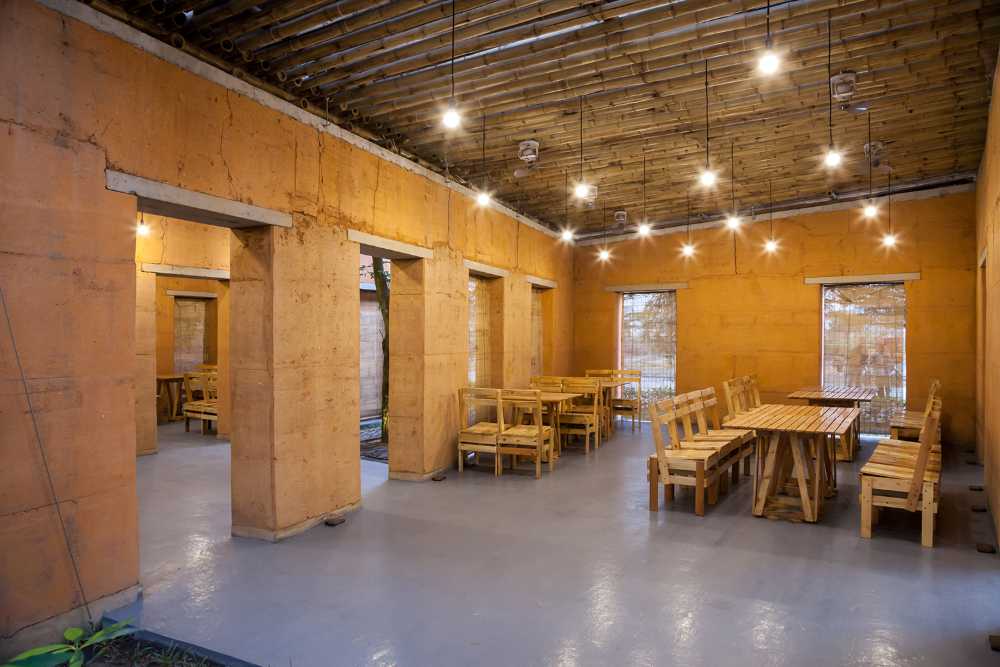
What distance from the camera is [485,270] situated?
773 centimetres

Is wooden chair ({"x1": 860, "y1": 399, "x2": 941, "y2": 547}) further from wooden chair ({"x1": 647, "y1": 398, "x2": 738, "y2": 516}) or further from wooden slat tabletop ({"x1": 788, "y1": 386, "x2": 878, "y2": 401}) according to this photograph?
wooden slat tabletop ({"x1": 788, "y1": 386, "x2": 878, "y2": 401})

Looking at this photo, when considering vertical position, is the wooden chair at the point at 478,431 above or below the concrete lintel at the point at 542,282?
below

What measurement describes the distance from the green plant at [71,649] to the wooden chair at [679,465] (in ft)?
12.7

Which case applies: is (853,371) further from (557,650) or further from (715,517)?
(557,650)

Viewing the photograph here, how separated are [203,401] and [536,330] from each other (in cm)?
542

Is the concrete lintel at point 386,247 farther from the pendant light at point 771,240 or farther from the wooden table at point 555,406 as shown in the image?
the pendant light at point 771,240

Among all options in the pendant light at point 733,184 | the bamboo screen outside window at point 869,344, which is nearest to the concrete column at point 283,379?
the pendant light at point 733,184

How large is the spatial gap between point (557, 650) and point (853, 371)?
311 inches

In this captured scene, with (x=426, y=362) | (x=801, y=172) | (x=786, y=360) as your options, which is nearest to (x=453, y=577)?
(x=426, y=362)

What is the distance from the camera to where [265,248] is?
4.53 m

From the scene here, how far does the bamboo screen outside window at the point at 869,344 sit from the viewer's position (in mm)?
8695

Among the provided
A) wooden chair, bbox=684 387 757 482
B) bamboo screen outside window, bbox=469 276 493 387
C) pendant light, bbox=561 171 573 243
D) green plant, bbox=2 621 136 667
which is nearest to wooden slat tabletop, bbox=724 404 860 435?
wooden chair, bbox=684 387 757 482

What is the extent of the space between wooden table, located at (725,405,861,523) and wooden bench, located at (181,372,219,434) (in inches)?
292

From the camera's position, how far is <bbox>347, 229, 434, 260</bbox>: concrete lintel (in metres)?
5.35
